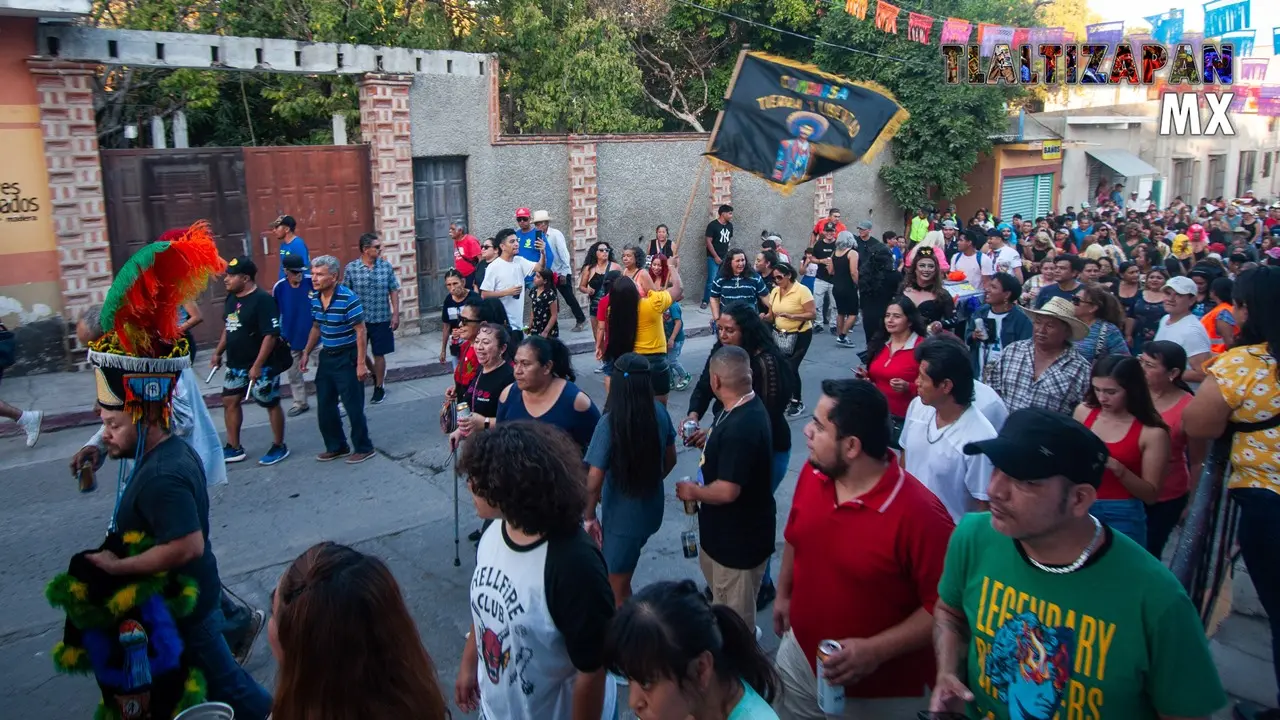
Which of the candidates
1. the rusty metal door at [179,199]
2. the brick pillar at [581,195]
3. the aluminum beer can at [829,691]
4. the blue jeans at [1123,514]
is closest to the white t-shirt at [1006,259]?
the brick pillar at [581,195]

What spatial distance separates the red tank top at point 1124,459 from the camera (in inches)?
173

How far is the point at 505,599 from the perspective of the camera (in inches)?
117

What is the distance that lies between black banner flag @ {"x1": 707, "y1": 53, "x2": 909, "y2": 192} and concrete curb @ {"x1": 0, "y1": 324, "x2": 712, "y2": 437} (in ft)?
15.3

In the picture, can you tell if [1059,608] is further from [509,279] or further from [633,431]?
[509,279]

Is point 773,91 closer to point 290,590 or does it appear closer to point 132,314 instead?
point 132,314

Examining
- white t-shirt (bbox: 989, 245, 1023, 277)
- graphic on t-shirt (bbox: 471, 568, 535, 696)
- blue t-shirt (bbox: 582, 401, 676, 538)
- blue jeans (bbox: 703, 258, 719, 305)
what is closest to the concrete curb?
blue jeans (bbox: 703, 258, 719, 305)

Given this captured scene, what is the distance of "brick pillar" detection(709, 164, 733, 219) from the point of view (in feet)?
56.1

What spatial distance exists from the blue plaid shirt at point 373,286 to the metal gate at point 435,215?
4063mm

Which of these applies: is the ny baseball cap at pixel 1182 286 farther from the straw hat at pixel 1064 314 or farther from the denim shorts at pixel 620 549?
the denim shorts at pixel 620 549

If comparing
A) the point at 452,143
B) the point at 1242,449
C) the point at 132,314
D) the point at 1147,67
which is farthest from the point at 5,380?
the point at 1147,67

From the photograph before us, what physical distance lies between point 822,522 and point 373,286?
6997 millimetres

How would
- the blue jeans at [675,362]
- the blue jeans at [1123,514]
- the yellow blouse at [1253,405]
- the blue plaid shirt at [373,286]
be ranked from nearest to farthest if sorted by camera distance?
the yellow blouse at [1253,405] < the blue jeans at [1123,514] < the blue plaid shirt at [373,286] < the blue jeans at [675,362]

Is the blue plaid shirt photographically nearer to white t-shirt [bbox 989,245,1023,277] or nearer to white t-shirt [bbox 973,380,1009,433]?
white t-shirt [bbox 973,380,1009,433]

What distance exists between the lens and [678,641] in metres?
2.27
